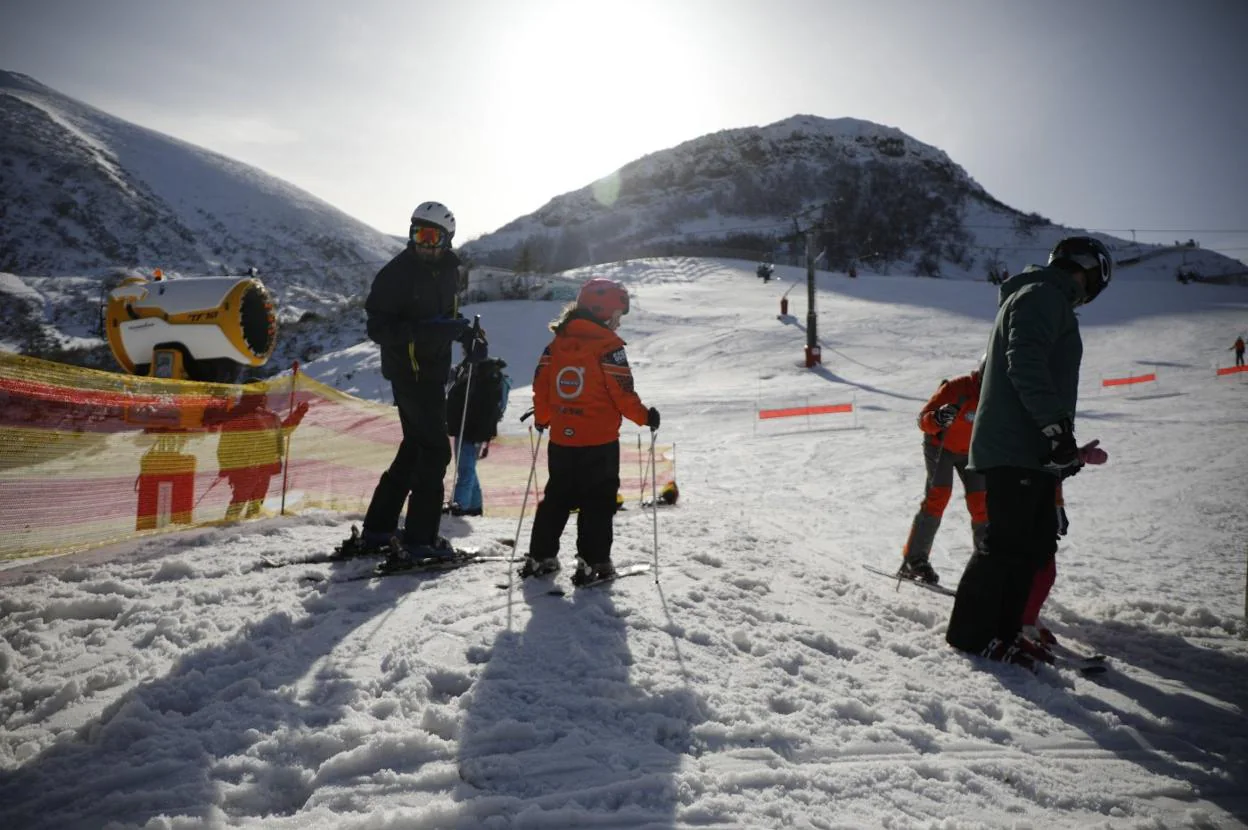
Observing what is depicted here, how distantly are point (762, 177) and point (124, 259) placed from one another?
10255 centimetres

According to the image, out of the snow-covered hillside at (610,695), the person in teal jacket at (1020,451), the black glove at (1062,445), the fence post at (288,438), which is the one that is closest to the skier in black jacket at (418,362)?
the snow-covered hillside at (610,695)

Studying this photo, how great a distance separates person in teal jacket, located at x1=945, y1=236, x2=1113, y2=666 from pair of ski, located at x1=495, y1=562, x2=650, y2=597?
1.83m

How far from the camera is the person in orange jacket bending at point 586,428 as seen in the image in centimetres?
396

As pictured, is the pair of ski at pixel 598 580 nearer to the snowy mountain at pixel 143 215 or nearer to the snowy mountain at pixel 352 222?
the snowy mountain at pixel 352 222

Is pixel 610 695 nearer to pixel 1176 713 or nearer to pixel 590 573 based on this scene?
pixel 590 573

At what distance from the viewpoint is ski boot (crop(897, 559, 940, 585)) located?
5.01m

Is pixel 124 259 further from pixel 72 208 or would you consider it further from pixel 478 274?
pixel 478 274

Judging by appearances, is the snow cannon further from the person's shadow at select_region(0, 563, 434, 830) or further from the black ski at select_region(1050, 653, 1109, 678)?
the black ski at select_region(1050, 653, 1109, 678)

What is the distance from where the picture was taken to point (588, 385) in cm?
396

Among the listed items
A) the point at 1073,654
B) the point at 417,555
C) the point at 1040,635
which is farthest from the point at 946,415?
the point at 417,555

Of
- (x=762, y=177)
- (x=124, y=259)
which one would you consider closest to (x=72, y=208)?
(x=124, y=259)

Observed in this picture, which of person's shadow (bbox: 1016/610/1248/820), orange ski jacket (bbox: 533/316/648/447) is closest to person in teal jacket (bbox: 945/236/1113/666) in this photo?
person's shadow (bbox: 1016/610/1248/820)

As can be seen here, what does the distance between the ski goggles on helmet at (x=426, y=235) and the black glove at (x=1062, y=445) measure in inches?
143

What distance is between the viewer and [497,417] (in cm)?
673
